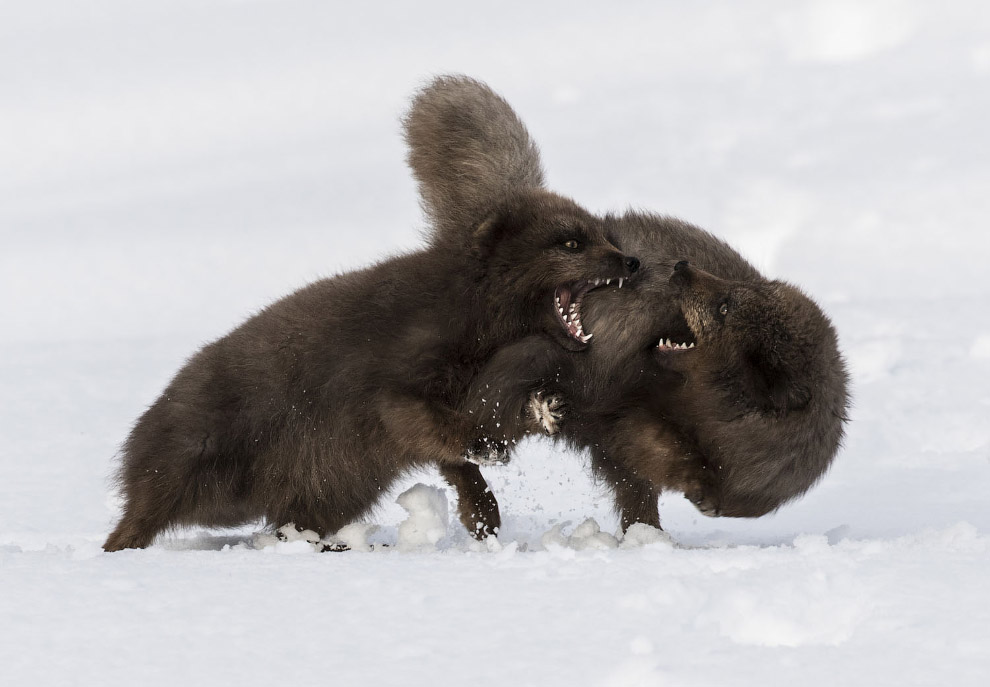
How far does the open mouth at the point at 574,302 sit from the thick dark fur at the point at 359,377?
4 centimetres

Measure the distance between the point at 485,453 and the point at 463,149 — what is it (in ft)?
6.34

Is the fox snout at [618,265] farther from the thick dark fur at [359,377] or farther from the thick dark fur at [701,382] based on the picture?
the thick dark fur at [701,382]

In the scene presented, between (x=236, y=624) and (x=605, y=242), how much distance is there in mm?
2867

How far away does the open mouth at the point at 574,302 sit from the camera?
5.98m

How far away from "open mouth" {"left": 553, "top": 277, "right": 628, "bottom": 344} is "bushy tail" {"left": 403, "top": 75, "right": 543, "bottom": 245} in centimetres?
74

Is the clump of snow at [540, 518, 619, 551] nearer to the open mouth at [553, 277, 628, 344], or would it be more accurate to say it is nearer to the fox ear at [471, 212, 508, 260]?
the open mouth at [553, 277, 628, 344]

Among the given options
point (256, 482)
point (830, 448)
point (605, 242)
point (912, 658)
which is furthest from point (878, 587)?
point (256, 482)

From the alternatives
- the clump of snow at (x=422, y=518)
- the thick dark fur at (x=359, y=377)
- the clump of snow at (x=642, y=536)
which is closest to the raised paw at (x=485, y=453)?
the thick dark fur at (x=359, y=377)

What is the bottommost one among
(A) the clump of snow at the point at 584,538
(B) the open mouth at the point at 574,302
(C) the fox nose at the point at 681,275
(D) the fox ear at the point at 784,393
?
(A) the clump of snow at the point at 584,538

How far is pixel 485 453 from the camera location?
5.72 m

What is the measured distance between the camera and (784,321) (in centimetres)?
586

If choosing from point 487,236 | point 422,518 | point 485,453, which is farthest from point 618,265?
point 422,518

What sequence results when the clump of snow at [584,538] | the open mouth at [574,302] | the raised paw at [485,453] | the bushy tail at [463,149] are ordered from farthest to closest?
the bushy tail at [463,149]
the open mouth at [574,302]
the clump of snow at [584,538]
the raised paw at [485,453]

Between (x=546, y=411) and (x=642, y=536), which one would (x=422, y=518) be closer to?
(x=546, y=411)
